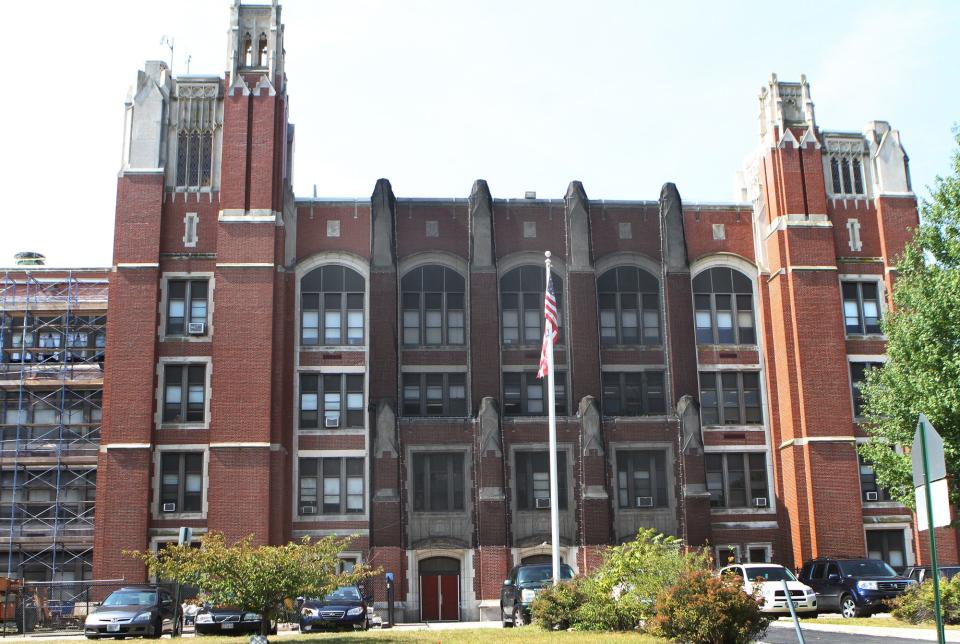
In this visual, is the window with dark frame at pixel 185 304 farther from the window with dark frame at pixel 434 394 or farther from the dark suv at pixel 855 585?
the dark suv at pixel 855 585

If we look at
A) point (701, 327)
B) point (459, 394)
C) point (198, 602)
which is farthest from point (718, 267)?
point (198, 602)

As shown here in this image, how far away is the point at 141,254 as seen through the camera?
140 ft

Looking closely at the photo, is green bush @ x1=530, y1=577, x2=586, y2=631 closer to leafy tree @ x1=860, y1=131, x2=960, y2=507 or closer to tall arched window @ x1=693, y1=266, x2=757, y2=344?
leafy tree @ x1=860, y1=131, x2=960, y2=507

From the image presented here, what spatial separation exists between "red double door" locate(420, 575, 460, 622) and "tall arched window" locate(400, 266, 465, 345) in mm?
9846

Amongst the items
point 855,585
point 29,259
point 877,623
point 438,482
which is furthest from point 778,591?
point 29,259

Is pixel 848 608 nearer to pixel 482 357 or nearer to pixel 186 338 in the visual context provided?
pixel 482 357

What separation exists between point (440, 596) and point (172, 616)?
45.0ft

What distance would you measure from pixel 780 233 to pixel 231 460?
2477 cm

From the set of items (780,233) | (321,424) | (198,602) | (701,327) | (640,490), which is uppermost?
(780,233)

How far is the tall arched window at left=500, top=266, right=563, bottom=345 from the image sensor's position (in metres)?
45.3

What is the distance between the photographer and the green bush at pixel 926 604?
25625mm

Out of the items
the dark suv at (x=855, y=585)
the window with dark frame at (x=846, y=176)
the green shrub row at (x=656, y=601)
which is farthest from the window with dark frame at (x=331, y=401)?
the window with dark frame at (x=846, y=176)

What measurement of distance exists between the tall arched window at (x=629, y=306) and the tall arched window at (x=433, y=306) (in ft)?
20.4

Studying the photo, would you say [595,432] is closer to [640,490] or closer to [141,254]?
[640,490]
